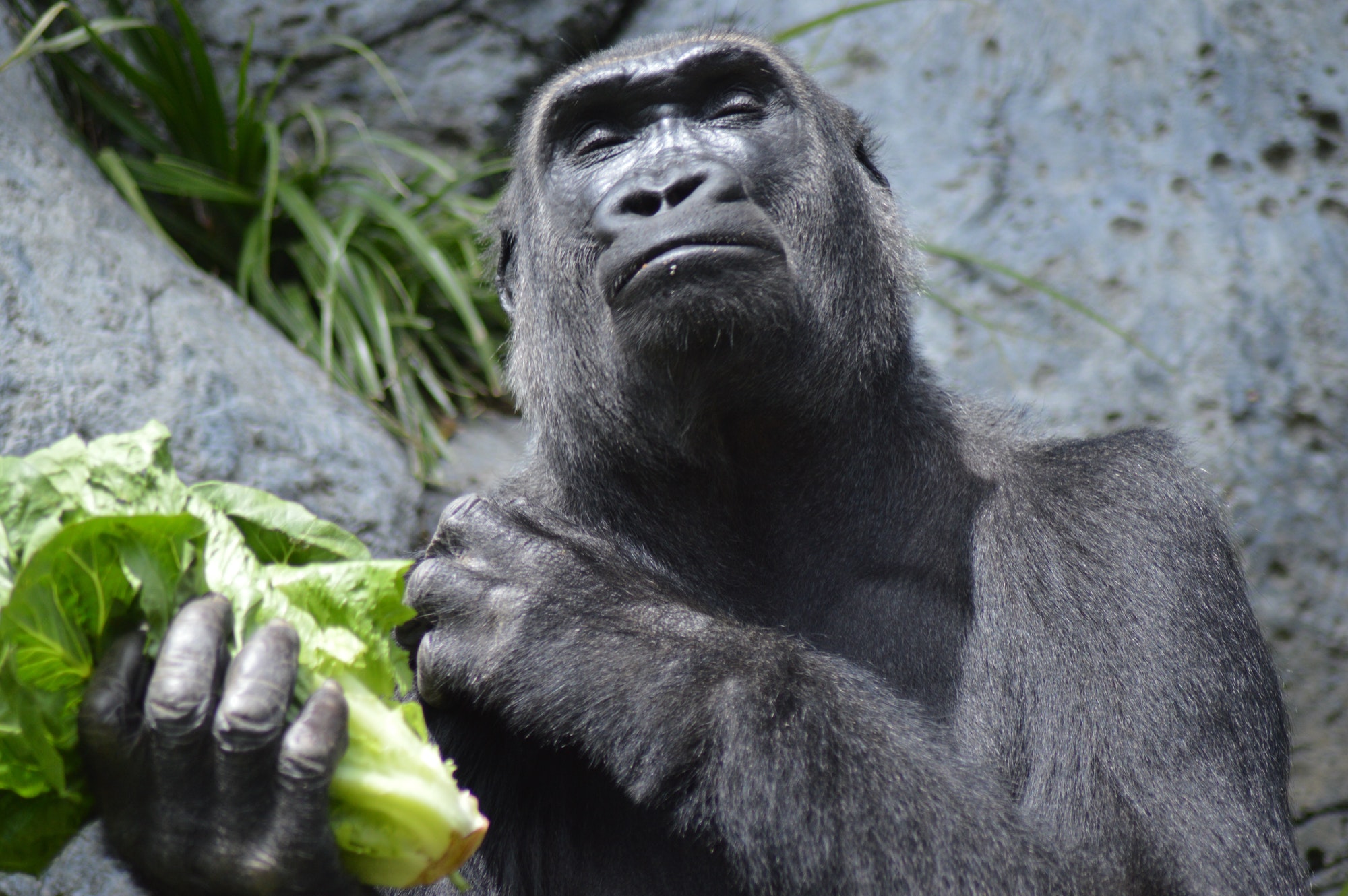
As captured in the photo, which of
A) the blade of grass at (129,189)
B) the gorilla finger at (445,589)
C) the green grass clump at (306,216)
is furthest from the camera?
the green grass clump at (306,216)

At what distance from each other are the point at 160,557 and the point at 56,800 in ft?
1.42

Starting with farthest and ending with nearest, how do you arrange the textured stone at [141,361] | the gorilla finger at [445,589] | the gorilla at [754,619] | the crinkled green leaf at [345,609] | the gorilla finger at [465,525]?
the textured stone at [141,361], the gorilla finger at [465,525], the gorilla finger at [445,589], the gorilla at [754,619], the crinkled green leaf at [345,609]

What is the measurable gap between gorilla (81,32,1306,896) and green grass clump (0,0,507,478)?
88.7 inches

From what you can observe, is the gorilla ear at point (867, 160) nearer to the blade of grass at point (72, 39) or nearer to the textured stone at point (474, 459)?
the textured stone at point (474, 459)

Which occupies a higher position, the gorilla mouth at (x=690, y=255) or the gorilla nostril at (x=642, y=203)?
the gorilla nostril at (x=642, y=203)

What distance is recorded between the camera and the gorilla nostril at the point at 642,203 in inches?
113

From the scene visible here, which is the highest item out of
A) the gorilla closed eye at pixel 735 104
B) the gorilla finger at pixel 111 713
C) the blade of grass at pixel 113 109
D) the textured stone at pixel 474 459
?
the gorilla closed eye at pixel 735 104

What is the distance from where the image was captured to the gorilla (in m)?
2.31

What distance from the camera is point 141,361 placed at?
4512 mm

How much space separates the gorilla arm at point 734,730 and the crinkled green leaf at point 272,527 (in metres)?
0.30

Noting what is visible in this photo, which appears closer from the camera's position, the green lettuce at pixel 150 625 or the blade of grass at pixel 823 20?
the green lettuce at pixel 150 625

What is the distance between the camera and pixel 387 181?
6105 millimetres

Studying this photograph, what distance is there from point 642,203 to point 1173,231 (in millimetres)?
3823

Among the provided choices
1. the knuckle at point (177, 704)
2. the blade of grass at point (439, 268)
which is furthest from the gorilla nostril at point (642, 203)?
the blade of grass at point (439, 268)
